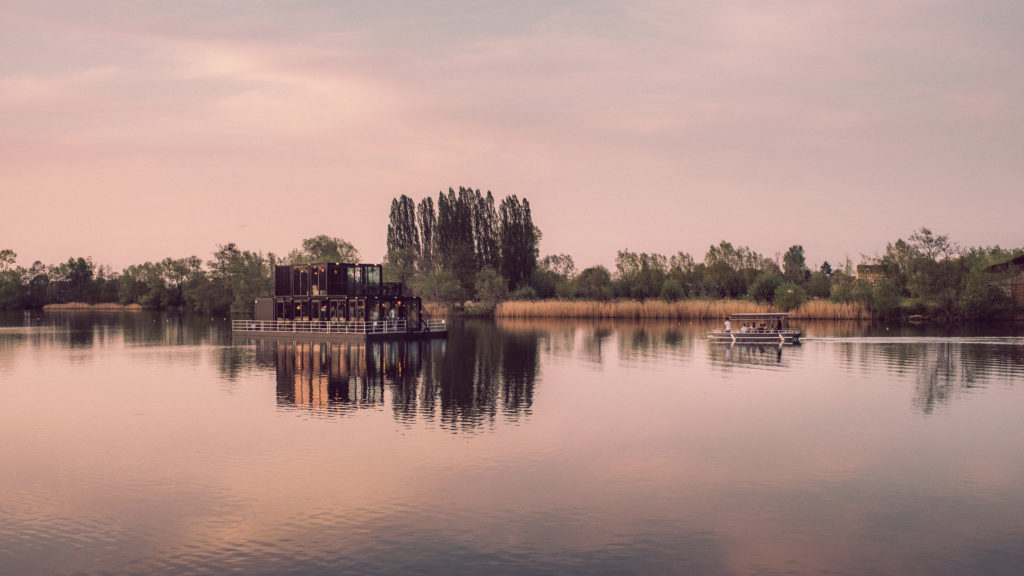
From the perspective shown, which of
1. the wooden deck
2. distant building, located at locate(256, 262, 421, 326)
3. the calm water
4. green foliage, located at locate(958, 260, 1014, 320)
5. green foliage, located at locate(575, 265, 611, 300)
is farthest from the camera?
green foliage, located at locate(575, 265, 611, 300)

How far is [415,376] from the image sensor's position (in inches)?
1684

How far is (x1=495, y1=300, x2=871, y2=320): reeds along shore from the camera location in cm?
10662

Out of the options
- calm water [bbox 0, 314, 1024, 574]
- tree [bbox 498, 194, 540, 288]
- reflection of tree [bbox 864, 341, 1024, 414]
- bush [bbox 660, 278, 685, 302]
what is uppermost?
tree [bbox 498, 194, 540, 288]

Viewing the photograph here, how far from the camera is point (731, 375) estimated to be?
44.4 metres

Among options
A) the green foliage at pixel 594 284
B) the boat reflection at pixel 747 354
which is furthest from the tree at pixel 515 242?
the boat reflection at pixel 747 354

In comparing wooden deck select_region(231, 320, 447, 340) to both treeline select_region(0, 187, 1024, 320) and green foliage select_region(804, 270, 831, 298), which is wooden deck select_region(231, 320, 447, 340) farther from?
green foliage select_region(804, 270, 831, 298)

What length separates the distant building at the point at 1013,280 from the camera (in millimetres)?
104812

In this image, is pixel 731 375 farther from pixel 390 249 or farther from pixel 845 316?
pixel 390 249

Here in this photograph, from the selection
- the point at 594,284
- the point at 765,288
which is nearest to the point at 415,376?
the point at 765,288

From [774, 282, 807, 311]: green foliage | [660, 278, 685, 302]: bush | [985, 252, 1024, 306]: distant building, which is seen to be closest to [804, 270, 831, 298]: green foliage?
[660, 278, 685, 302]: bush

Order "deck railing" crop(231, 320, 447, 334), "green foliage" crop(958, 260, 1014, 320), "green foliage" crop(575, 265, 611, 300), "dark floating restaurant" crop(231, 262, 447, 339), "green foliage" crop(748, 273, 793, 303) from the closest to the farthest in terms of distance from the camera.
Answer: "deck railing" crop(231, 320, 447, 334) < "dark floating restaurant" crop(231, 262, 447, 339) < "green foliage" crop(958, 260, 1014, 320) < "green foliage" crop(748, 273, 793, 303) < "green foliage" crop(575, 265, 611, 300)

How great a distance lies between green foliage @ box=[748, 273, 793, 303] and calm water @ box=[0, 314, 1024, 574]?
80.2 meters

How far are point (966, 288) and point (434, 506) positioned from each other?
106 meters

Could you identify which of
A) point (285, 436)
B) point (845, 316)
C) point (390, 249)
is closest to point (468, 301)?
point (390, 249)
